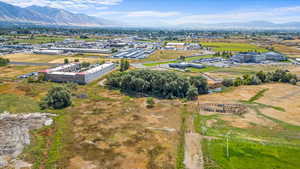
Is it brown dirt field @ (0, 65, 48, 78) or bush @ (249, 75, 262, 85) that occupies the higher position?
brown dirt field @ (0, 65, 48, 78)

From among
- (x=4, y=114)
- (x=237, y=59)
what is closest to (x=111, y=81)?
(x=4, y=114)

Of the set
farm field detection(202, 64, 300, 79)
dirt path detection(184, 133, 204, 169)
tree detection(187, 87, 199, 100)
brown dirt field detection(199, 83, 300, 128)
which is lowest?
dirt path detection(184, 133, 204, 169)

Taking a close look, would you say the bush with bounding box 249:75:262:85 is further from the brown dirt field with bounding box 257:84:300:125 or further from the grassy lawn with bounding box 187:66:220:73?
the grassy lawn with bounding box 187:66:220:73

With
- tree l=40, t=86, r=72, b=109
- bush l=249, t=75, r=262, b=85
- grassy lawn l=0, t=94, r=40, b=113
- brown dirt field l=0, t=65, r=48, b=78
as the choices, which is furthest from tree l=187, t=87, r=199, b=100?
brown dirt field l=0, t=65, r=48, b=78

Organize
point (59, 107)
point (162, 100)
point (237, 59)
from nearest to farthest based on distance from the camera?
point (59, 107), point (162, 100), point (237, 59)

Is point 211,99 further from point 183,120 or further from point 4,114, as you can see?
point 4,114

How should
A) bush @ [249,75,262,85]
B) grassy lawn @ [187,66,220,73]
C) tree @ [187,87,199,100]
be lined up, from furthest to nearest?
grassy lawn @ [187,66,220,73]
bush @ [249,75,262,85]
tree @ [187,87,199,100]

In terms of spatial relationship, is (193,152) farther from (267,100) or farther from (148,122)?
(267,100)
